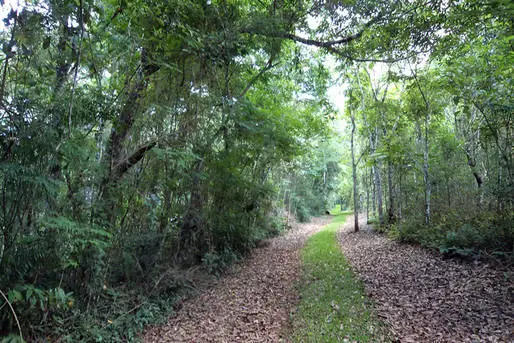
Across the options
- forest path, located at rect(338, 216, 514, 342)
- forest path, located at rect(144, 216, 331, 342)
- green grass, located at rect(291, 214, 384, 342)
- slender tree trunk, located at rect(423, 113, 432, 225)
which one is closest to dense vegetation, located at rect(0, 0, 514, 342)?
slender tree trunk, located at rect(423, 113, 432, 225)

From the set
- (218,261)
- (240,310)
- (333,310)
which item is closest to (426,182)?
(333,310)

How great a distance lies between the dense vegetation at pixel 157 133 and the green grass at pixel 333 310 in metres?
2.80

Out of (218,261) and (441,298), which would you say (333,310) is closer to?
(441,298)

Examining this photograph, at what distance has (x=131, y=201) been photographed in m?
5.19

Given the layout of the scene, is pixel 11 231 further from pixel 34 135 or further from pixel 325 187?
pixel 325 187

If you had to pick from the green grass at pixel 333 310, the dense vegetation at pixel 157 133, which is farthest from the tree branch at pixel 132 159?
the green grass at pixel 333 310

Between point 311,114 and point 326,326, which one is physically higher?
point 311,114

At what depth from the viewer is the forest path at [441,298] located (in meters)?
3.81

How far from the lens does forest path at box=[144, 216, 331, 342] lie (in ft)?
15.0

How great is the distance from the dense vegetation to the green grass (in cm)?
280

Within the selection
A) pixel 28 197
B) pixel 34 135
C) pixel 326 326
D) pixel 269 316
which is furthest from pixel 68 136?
pixel 326 326

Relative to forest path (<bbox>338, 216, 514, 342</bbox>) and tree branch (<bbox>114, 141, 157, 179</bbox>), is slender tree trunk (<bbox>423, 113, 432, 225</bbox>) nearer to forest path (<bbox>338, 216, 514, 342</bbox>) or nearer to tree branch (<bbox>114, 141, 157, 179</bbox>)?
forest path (<bbox>338, 216, 514, 342</bbox>)

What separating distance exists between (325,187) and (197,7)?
1164 inches

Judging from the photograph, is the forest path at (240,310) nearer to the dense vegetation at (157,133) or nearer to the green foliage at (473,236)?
the dense vegetation at (157,133)
